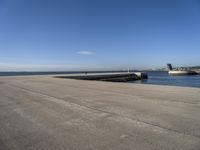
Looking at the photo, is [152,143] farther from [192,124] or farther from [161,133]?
[192,124]

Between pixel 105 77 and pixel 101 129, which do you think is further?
pixel 105 77

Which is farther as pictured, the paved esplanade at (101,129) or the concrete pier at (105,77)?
the concrete pier at (105,77)

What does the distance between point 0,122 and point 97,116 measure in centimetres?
249

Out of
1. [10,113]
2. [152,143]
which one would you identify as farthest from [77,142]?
[10,113]

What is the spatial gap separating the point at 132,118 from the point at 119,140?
1.54m

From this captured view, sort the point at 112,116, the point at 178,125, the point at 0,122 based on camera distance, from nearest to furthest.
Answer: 1. the point at 178,125
2. the point at 0,122
3. the point at 112,116

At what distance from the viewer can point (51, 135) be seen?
3852mm

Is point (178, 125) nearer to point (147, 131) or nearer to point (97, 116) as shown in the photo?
point (147, 131)

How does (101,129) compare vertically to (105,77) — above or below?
above

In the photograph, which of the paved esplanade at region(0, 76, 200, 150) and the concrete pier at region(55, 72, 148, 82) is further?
the concrete pier at region(55, 72, 148, 82)

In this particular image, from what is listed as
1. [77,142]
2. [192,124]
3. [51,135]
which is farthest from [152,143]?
[51,135]

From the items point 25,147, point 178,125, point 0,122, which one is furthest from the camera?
point 0,122

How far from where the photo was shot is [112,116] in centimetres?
526

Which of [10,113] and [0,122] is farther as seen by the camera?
[10,113]
